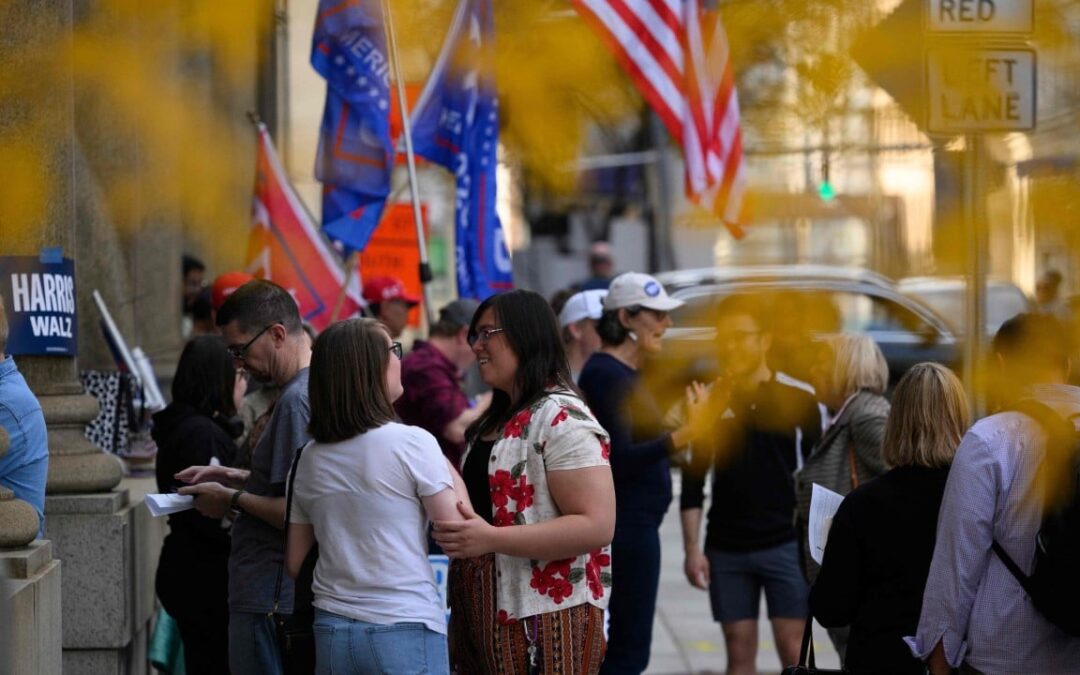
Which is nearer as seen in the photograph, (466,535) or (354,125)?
(466,535)

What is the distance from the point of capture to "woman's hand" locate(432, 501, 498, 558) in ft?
13.7

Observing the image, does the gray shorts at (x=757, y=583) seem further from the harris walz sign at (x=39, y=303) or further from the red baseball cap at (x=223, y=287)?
the harris walz sign at (x=39, y=303)

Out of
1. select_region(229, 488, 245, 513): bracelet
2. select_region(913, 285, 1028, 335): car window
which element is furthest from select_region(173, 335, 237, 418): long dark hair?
select_region(913, 285, 1028, 335): car window

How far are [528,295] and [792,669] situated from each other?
1.36 m

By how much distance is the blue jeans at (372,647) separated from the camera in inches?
167

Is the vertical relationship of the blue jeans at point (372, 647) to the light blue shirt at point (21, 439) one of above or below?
below

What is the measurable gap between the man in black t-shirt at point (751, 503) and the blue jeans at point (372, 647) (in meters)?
3.00

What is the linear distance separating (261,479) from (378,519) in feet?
2.61

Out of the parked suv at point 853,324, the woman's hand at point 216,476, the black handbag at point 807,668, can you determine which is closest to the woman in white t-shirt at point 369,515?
the woman's hand at point 216,476

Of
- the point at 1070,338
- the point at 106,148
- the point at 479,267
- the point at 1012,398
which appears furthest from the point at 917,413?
the point at 106,148

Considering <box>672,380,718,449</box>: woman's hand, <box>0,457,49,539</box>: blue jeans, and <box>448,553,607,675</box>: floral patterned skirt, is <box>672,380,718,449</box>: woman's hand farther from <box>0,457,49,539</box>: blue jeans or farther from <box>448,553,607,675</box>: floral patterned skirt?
<box>0,457,49,539</box>: blue jeans

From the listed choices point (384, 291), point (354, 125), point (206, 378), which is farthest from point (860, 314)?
point (206, 378)

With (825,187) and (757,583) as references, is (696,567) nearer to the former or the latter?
(757,583)

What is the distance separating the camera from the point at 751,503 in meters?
7.22
